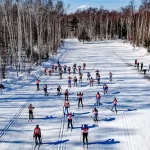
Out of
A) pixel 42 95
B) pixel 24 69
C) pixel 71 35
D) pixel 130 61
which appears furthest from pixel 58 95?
pixel 71 35

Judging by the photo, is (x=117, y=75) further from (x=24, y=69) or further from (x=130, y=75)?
(x=24, y=69)

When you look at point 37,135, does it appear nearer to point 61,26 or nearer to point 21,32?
point 21,32

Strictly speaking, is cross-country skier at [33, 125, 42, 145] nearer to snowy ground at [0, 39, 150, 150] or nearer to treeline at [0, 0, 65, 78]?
snowy ground at [0, 39, 150, 150]

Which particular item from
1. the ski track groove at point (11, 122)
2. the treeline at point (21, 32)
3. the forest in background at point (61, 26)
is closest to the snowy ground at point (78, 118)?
the ski track groove at point (11, 122)

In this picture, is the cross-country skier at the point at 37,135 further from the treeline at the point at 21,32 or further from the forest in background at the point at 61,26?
the forest in background at the point at 61,26

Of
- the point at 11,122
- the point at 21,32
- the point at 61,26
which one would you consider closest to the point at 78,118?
the point at 11,122

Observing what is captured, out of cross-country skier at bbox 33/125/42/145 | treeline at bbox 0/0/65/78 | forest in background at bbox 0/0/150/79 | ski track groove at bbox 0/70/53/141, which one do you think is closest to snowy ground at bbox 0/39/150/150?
ski track groove at bbox 0/70/53/141

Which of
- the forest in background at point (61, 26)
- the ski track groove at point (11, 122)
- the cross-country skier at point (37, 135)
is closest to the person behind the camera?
the cross-country skier at point (37, 135)

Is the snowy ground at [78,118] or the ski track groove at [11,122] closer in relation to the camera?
the snowy ground at [78,118]

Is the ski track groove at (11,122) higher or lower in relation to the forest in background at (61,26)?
lower

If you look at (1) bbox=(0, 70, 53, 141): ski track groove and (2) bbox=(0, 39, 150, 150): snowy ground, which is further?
(1) bbox=(0, 70, 53, 141): ski track groove

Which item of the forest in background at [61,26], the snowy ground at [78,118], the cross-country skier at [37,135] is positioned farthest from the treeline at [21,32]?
the cross-country skier at [37,135]

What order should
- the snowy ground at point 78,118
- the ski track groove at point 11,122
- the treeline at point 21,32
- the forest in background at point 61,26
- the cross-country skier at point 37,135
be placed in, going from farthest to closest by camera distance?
the forest in background at point 61,26 < the treeline at point 21,32 < the ski track groove at point 11,122 < the snowy ground at point 78,118 < the cross-country skier at point 37,135
